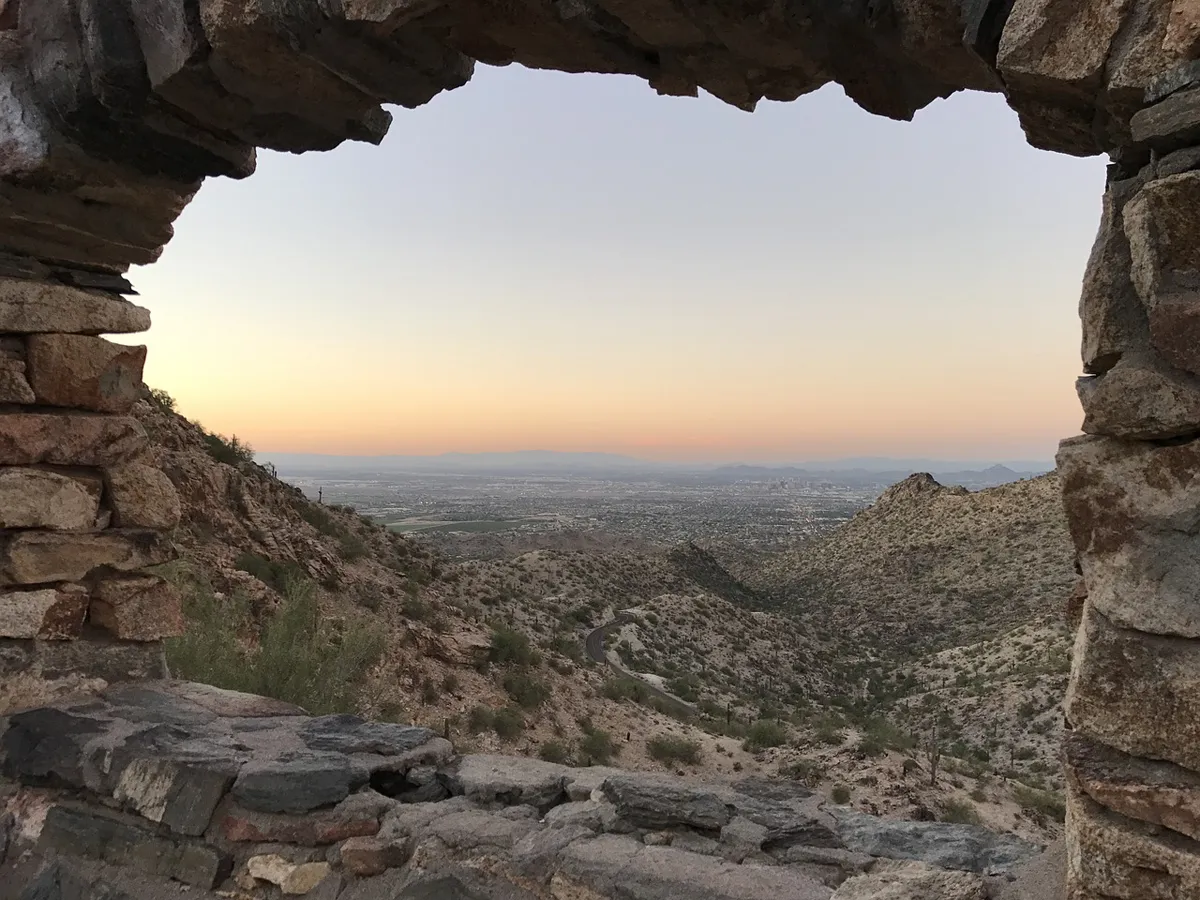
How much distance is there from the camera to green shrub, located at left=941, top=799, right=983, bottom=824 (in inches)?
386

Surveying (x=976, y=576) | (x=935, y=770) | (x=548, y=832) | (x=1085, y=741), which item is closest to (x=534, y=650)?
(x=935, y=770)

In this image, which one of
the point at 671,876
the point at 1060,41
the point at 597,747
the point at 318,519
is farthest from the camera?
the point at 318,519

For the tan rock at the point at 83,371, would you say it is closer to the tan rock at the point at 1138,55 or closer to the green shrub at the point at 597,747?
the tan rock at the point at 1138,55

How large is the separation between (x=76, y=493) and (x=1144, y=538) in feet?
13.6

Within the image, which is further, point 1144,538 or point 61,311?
point 61,311

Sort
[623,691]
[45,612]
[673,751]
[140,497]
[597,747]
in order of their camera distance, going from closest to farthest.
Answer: [45,612]
[140,497]
[597,747]
[673,751]
[623,691]

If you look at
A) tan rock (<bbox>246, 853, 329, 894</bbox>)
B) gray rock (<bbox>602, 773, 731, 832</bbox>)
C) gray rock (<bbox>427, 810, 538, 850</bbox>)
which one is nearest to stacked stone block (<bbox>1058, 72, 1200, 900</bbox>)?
gray rock (<bbox>602, 773, 731, 832</bbox>)

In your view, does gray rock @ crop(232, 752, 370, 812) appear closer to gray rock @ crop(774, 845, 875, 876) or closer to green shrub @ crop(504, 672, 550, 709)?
gray rock @ crop(774, 845, 875, 876)

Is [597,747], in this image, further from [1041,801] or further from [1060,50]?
[1060,50]

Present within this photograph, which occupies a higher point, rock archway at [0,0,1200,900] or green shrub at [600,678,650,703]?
rock archway at [0,0,1200,900]

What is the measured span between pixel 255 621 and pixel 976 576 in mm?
26971

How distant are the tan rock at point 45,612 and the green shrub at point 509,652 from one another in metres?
11.0

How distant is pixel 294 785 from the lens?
2834 mm

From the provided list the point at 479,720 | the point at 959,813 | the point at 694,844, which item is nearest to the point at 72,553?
the point at 694,844
